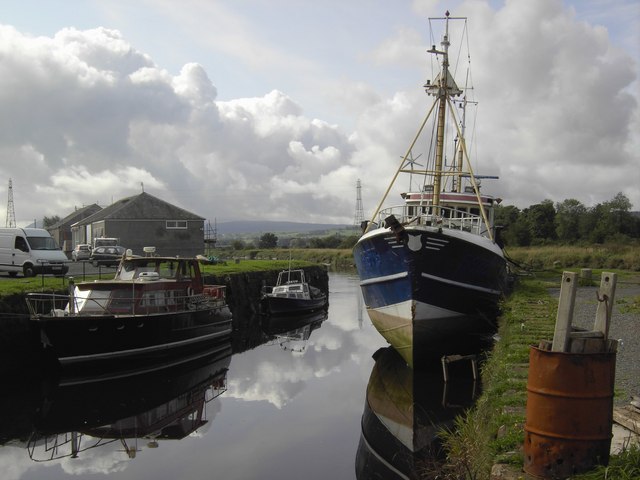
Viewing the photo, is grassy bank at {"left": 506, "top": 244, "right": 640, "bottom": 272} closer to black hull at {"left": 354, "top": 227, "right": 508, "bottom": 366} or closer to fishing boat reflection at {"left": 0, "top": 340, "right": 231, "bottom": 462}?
black hull at {"left": 354, "top": 227, "right": 508, "bottom": 366}

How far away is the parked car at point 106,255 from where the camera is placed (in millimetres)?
38094

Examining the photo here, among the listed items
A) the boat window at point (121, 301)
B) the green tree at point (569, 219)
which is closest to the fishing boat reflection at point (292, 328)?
the boat window at point (121, 301)

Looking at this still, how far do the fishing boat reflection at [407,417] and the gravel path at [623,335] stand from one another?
2945 mm

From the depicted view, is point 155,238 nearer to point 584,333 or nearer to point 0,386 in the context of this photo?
point 0,386

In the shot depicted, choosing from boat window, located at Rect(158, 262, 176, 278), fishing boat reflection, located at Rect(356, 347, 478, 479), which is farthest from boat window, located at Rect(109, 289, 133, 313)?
fishing boat reflection, located at Rect(356, 347, 478, 479)

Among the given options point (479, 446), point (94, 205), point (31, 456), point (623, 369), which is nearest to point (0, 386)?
point (31, 456)

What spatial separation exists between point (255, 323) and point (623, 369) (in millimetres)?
22564

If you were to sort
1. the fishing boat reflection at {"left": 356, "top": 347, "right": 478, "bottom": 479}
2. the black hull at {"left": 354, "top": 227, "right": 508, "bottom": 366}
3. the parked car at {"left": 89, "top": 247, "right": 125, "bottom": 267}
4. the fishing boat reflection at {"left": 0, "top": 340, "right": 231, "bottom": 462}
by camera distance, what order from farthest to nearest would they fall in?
the parked car at {"left": 89, "top": 247, "right": 125, "bottom": 267} < the black hull at {"left": 354, "top": 227, "right": 508, "bottom": 366} < the fishing boat reflection at {"left": 0, "top": 340, "right": 231, "bottom": 462} < the fishing boat reflection at {"left": 356, "top": 347, "right": 478, "bottom": 479}

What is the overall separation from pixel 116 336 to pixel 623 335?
13.1 metres

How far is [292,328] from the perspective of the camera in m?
29.8

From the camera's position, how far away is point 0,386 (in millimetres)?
15273

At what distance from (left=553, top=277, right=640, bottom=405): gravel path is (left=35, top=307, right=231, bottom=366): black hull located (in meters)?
11.8

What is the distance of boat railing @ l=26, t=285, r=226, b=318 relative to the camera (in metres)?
17.5

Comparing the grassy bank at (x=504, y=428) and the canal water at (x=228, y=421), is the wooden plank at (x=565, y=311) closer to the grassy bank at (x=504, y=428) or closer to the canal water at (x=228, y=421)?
the grassy bank at (x=504, y=428)
